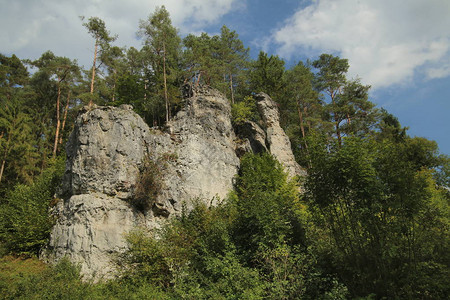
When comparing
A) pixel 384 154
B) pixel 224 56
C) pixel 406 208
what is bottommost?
pixel 406 208

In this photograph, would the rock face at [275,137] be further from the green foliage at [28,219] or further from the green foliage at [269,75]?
the green foliage at [28,219]

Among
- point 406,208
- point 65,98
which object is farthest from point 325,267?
point 65,98

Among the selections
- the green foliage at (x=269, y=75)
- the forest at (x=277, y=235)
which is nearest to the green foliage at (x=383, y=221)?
the forest at (x=277, y=235)

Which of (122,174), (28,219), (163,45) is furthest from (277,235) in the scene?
(163,45)

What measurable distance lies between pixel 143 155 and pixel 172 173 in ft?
6.93

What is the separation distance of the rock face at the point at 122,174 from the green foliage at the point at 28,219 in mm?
997

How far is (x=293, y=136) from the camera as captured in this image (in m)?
27.6

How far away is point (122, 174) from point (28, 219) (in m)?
5.45

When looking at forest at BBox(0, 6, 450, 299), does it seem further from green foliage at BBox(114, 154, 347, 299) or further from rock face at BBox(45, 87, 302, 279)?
rock face at BBox(45, 87, 302, 279)

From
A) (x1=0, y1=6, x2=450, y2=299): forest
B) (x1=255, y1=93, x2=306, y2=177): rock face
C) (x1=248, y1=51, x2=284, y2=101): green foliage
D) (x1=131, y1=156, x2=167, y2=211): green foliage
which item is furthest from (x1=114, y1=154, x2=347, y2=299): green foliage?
(x1=248, y1=51, x2=284, y2=101): green foliage

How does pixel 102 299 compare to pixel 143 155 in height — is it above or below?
below

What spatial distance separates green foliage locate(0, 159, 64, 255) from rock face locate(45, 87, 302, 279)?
1.00m

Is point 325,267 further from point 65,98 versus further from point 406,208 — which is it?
point 65,98

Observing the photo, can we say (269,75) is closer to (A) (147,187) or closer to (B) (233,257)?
(A) (147,187)
